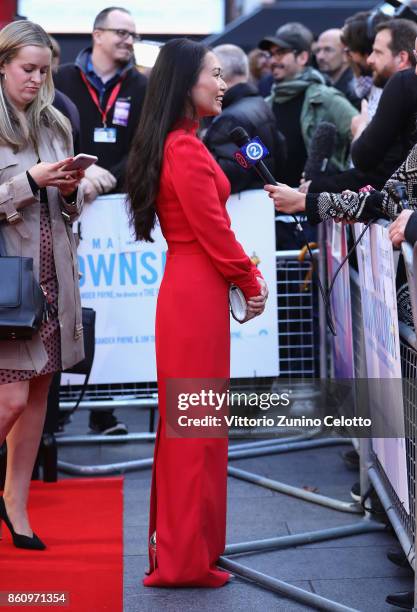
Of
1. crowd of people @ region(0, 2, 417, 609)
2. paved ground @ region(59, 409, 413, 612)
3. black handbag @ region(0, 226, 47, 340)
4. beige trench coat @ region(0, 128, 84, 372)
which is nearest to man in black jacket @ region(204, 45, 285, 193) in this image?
crowd of people @ region(0, 2, 417, 609)

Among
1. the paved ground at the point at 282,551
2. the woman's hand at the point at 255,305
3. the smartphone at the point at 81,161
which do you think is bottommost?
the paved ground at the point at 282,551

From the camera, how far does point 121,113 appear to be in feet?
24.1

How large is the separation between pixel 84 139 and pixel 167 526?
3.46 m

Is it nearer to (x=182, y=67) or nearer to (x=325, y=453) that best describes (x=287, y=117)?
(x=325, y=453)

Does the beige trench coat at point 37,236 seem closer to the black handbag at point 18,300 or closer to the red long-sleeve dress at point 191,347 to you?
the black handbag at point 18,300

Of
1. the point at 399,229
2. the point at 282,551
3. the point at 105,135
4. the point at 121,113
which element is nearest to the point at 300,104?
the point at 121,113

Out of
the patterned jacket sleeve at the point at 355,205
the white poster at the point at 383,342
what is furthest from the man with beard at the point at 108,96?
the patterned jacket sleeve at the point at 355,205

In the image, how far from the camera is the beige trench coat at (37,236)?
474 cm

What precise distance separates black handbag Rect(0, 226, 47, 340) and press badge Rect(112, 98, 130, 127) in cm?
282

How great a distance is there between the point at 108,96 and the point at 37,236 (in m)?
2.75

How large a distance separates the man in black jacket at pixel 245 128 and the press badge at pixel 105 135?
0.60 metres

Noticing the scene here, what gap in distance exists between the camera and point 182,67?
4.50m

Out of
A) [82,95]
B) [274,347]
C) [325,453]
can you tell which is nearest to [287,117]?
[82,95]

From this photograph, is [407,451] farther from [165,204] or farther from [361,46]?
[361,46]
